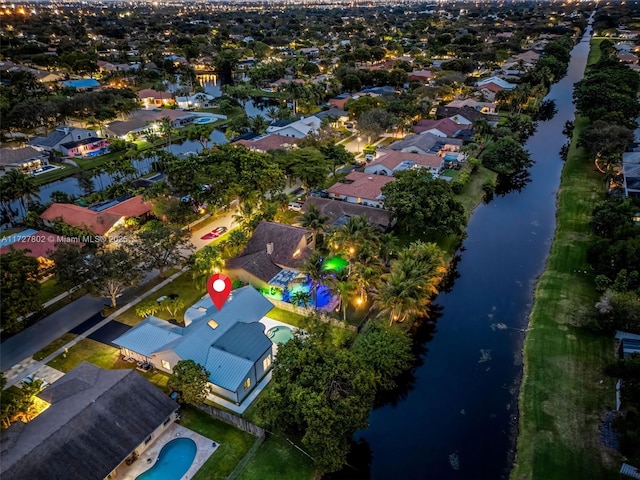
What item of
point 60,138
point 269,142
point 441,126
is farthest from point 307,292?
point 60,138

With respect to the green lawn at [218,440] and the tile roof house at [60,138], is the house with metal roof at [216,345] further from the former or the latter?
the tile roof house at [60,138]

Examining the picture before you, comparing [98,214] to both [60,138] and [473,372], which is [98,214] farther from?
[473,372]

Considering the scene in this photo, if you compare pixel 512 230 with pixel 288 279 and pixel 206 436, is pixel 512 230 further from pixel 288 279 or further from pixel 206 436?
pixel 206 436

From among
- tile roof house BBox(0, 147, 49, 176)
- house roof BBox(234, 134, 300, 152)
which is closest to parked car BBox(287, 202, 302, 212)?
house roof BBox(234, 134, 300, 152)

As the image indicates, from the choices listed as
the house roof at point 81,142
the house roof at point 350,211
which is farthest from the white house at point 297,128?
the house roof at point 81,142

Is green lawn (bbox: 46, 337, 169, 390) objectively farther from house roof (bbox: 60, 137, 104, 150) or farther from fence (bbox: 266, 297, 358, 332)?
house roof (bbox: 60, 137, 104, 150)
